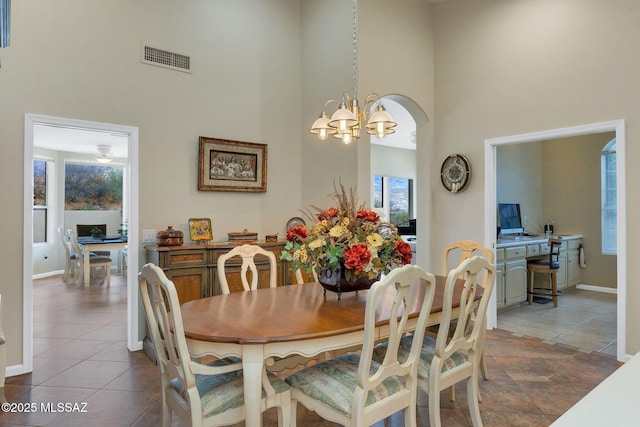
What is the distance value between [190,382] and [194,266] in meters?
2.09

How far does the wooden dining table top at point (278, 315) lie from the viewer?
5.65 ft

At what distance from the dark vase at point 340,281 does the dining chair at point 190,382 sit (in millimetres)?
609

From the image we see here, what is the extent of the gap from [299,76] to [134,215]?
252 cm

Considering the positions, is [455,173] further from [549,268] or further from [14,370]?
[14,370]

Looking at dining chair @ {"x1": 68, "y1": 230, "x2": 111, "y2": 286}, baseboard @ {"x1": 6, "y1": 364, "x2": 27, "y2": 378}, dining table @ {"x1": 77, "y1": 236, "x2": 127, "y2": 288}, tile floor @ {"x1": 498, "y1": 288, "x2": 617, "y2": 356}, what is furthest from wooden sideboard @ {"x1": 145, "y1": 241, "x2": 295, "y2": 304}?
dining chair @ {"x1": 68, "y1": 230, "x2": 111, "y2": 286}

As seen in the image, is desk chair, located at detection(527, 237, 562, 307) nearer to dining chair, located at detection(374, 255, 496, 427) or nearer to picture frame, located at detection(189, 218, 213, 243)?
dining chair, located at detection(374, 255, 496, 427)

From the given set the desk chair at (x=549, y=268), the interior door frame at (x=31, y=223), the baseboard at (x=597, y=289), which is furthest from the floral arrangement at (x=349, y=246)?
the baseboard at (x=597, y=289)

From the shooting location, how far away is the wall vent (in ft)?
12.4

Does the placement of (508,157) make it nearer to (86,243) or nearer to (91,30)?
(91,30)

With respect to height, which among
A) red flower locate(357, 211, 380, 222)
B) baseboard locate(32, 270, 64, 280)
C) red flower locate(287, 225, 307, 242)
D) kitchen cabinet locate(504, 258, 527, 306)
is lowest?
baseboard locate(32, 270, 64, 280)

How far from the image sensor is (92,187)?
886cm

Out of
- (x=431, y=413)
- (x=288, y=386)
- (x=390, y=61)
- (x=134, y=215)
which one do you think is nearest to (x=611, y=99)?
(x=390, y=61)

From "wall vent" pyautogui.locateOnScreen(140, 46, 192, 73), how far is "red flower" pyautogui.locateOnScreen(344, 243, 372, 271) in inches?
114

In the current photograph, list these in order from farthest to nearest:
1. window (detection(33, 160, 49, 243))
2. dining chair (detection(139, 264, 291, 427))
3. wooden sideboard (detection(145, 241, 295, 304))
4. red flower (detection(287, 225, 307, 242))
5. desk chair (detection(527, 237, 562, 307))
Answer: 1. window (detection(33, 160, 49, 243))
2. desk chair (detection(527, 237, 562, 307))
3. wooden sideboard (detection(145, 241, 295, 304))
4. red flower (detection(287, 225, 307, 242))
5. dining chair (detection(139, 264, 291, 427))
